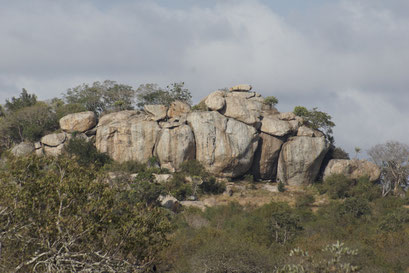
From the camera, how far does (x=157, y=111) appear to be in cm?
6444

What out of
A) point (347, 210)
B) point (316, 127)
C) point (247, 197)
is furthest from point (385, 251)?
point (316, 127)

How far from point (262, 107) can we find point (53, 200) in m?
51.5

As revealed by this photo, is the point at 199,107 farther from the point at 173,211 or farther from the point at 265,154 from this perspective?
the point at 173,211

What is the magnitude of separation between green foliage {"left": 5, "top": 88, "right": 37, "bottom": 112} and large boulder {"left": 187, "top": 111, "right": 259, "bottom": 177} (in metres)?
30.4

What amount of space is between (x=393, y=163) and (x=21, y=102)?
180ft

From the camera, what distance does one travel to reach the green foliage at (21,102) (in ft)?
252

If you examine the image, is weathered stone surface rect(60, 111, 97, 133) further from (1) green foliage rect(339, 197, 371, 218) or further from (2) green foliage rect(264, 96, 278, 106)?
(1) green foliage rect(339, 197, 371, 218)

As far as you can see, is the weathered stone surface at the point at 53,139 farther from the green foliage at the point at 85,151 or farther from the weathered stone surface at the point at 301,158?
the weathered stone surface at the point at 301,158

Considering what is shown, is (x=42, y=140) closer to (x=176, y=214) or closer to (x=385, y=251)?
(x=176, y=214)

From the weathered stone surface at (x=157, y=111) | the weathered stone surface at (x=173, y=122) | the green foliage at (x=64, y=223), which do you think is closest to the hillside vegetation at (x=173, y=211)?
the green foliage at (x=64, y=223)

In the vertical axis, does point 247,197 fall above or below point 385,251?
below

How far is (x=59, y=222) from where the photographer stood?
16.9 m

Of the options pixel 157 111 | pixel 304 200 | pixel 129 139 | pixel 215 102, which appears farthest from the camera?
pixel 157 111

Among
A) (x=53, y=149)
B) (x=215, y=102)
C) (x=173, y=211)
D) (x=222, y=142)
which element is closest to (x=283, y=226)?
(x=173, y=211)
